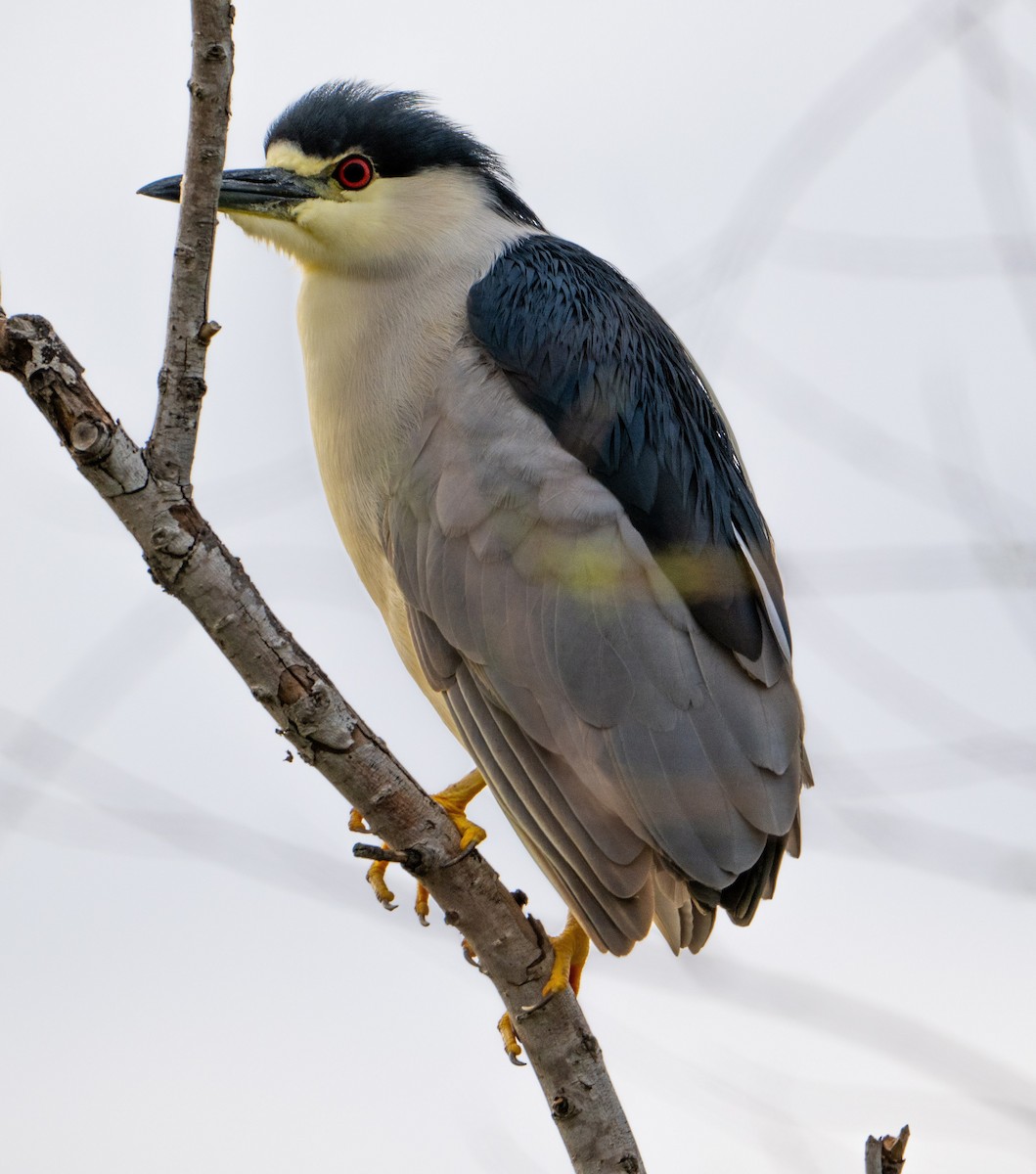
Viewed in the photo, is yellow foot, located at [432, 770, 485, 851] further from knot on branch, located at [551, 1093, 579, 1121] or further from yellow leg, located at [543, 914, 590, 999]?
knot on branch, located at [551, 1093, 579, 1121]

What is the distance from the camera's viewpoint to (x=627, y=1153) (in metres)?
2.63

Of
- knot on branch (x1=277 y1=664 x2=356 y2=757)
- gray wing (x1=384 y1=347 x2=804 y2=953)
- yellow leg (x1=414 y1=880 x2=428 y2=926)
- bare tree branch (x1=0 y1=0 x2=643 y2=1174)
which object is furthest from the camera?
yellow leg (x1=414 y1=880 x2=428 y2=926)

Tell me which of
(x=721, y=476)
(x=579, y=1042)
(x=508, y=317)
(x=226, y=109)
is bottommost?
(x=579, y=1042)

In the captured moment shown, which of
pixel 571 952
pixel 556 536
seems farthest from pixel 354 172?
pixel 571 952

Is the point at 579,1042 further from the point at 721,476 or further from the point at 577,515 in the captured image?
the point at 721,476

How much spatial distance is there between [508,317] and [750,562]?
0.86m

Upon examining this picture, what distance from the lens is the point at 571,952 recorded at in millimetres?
2914

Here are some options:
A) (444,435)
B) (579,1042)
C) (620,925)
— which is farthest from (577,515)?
(579,1042)

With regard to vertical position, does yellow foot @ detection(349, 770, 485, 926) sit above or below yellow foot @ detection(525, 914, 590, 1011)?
above

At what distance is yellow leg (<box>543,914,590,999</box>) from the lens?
281 centimetres

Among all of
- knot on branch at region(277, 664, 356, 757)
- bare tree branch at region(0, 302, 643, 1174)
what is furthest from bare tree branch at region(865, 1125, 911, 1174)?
knot on branch at region(277, 664, 356, 757)

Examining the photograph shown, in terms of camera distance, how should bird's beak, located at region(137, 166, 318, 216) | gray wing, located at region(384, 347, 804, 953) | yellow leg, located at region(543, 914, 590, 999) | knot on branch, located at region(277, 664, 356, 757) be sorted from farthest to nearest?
1. bird's beak, located at region(137, 166, 318, 216)
2. gray wing, located at region(384, 347, 804, 953)
3. yellow leg, located at region(543, 914, 590, 999)
4. knot on branch, located at region(277, 664, 356, 757)

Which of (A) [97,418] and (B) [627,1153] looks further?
(B) [627,1153]

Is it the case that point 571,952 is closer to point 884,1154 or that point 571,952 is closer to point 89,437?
point 884,1154
